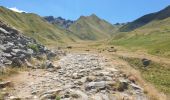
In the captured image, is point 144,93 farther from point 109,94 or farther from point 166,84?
point 166,84

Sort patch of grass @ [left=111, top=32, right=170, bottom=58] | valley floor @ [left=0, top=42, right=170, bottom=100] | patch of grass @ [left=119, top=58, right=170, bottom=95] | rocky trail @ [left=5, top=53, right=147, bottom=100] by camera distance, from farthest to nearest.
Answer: patch of grass @ [left=111, top=32, right=170, bottom=58] < patch of grass @ [left=119, top=58, right=170, bottom=95] < valley floor @ [left=0, top=42, right=170, bottom=100] < rocky trail @ [left=5, top=53, right=147, bottom=100]

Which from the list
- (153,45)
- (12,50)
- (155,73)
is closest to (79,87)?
(12,50)

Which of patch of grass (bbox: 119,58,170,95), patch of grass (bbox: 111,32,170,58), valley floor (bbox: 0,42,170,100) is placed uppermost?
valley floor (bbox: 0,42,170,100)

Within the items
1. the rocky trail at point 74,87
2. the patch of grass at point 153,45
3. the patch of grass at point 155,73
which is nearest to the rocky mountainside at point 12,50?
the rocky trail at point 74,87

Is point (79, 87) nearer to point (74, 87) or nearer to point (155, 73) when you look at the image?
point (74, 87)

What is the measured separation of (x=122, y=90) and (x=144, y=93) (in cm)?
170

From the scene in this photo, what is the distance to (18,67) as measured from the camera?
29328 mm

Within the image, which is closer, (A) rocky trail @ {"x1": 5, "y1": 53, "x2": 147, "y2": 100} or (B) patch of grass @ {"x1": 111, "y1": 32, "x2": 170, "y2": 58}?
(A) rocky trail @ {"x1": 5, "y1": 53, "x2": 147, "y2": 100}

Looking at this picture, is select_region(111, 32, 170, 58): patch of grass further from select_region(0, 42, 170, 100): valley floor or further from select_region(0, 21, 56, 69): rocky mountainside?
select_region(0, 42, 170, 100): valley floor

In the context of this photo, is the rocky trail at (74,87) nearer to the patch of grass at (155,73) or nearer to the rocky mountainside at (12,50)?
the rocky mountainside at (12,50)

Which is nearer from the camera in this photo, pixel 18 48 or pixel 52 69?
pixel 52 69

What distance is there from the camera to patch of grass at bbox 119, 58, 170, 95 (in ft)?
122

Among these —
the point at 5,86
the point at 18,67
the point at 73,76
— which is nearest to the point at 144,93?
the point at 73,76

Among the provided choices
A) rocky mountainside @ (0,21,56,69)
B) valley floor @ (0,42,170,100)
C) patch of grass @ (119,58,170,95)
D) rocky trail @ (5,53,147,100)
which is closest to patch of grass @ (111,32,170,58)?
patch of grass @ (119,58,170,95)
